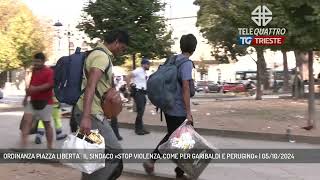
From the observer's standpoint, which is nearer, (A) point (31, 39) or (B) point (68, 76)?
(B) point (68, 76)

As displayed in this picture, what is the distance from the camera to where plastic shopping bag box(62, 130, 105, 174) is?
5438 millimetres

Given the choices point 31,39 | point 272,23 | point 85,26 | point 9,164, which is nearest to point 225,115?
point 272,23

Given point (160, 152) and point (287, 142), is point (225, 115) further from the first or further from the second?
point (160, 152)

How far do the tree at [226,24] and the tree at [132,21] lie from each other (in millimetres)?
2040

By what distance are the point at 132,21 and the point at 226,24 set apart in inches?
135

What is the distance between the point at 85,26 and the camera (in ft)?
61.9

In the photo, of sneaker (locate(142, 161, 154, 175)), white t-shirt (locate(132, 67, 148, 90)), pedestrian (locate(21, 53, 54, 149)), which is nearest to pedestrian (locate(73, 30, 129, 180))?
sneaker (locate(142, 161, 154, 175))

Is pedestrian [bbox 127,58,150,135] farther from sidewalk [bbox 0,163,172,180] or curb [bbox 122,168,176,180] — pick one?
curb [bbox 122,168,176,180]

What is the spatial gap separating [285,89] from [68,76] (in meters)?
44.2

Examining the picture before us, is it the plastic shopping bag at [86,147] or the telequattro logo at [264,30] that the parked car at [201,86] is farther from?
the plastic shopping bag at [86,147]

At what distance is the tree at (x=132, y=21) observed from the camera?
18.2m

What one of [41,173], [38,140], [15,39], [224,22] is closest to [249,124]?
[224,22]

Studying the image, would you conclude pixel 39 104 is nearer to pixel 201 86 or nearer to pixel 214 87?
pixel 214 87

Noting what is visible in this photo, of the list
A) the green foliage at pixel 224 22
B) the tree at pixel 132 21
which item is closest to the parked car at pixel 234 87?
the green foliage at pixel 224 22
